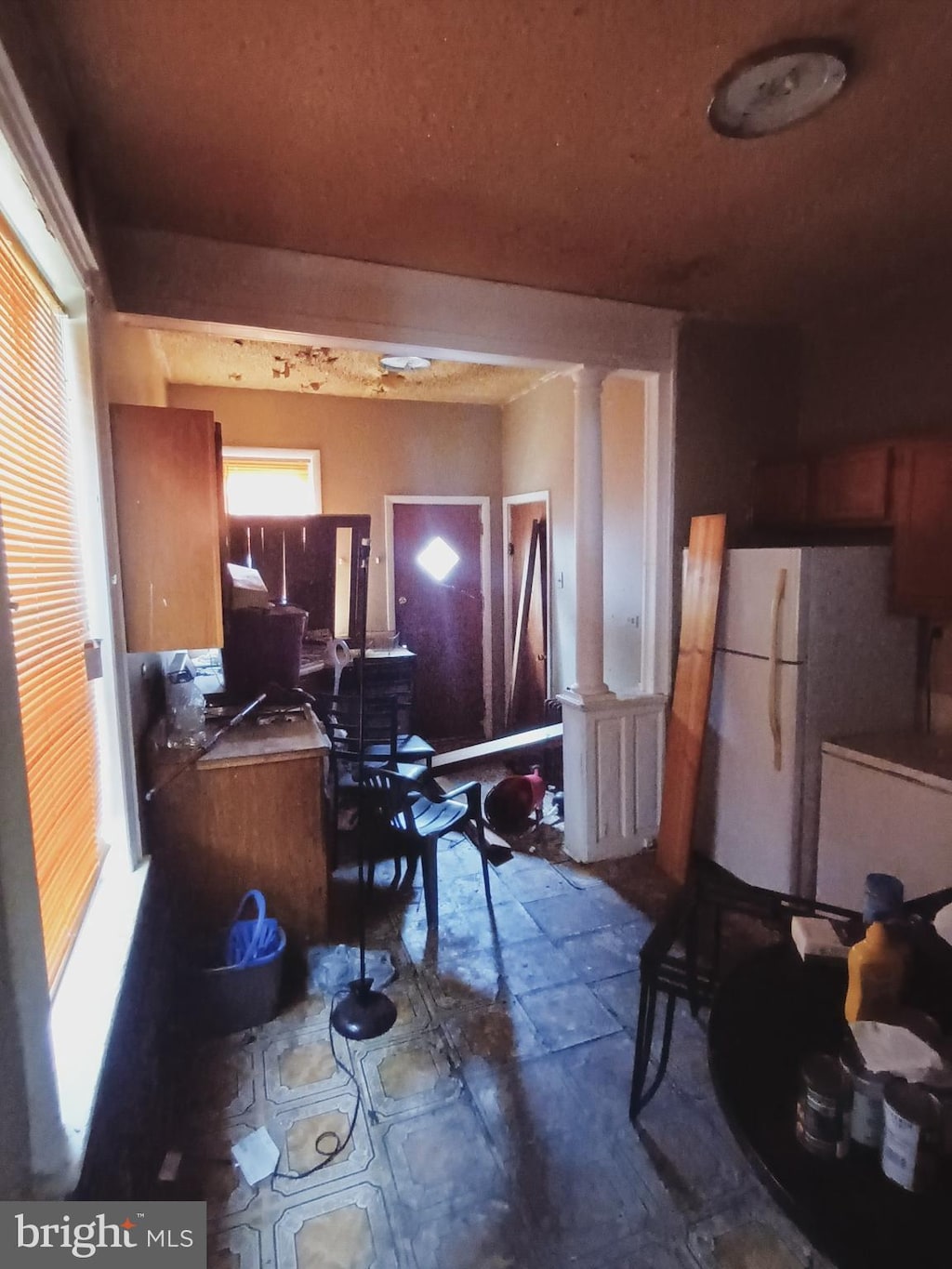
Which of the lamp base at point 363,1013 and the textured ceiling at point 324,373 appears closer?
the lamp base at point 363,1013

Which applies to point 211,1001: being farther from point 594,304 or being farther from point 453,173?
point 594,304

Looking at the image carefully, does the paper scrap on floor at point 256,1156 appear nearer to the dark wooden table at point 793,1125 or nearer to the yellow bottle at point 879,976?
the dark wooden table at point 793,1125

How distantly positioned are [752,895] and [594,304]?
2.43 meters

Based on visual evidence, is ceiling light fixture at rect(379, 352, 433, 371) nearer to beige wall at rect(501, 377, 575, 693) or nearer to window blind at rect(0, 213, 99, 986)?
beige wall at rect(501, 377, 575, 693)

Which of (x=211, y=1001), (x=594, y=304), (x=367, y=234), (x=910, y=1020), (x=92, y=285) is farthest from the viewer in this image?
(x=594, y=304)

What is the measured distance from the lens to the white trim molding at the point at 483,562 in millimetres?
4953

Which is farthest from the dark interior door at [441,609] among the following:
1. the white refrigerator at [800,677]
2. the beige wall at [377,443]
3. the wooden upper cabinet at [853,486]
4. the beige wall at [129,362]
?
the wooden upper cabinet at [853,486]

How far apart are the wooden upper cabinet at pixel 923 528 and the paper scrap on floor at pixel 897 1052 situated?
180cm

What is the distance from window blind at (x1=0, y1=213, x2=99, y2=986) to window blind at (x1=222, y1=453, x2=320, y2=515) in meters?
2.98

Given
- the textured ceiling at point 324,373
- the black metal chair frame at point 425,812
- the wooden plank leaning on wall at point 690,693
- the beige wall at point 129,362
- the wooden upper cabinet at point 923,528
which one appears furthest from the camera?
the textured ceiling at point 324,373

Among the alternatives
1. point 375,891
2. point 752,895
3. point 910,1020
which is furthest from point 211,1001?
point 910,1020

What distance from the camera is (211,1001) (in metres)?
2.03

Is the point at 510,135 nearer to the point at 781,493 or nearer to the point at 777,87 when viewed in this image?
the point at 777,87

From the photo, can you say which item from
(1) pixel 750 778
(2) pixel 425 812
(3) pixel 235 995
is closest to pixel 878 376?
(1) pixel 750 778
